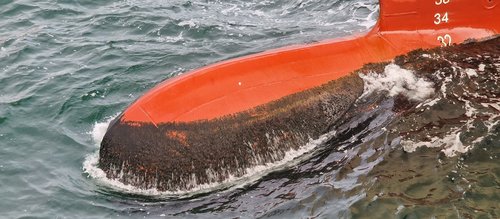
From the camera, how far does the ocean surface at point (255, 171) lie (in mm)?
7746

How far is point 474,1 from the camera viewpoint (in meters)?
9.73

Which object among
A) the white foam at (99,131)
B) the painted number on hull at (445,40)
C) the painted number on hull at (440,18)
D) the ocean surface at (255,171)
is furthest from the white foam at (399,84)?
the white foam at (99,131)

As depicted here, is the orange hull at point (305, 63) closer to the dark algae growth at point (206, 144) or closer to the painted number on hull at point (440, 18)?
the painted number on hull at point (440, 18)

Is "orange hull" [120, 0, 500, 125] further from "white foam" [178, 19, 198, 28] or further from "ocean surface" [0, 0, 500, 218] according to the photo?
"white foam" [178, 19, 198, 28]

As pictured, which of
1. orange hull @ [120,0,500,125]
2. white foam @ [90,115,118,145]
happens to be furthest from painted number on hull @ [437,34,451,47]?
white foam @ [90,115,118,145]

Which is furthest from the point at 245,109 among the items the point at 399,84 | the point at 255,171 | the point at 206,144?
the point at 399,84

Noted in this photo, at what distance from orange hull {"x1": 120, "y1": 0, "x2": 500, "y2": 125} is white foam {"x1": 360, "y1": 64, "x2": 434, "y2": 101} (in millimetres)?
263

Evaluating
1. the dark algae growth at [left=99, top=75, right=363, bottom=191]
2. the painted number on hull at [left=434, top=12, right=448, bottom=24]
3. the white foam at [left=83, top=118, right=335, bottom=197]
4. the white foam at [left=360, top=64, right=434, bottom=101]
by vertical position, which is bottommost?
the white foam at [left=83, top=118, right=335, bottom=197]

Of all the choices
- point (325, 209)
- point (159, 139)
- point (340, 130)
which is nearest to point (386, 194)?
point (325, 209)

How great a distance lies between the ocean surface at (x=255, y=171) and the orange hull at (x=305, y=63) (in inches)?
20.8

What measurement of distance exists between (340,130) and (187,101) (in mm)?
2123

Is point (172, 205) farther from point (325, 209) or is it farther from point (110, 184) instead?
point (325, 209)

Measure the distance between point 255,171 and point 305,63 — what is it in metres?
1.77

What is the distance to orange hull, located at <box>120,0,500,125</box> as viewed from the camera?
8.73 metres
